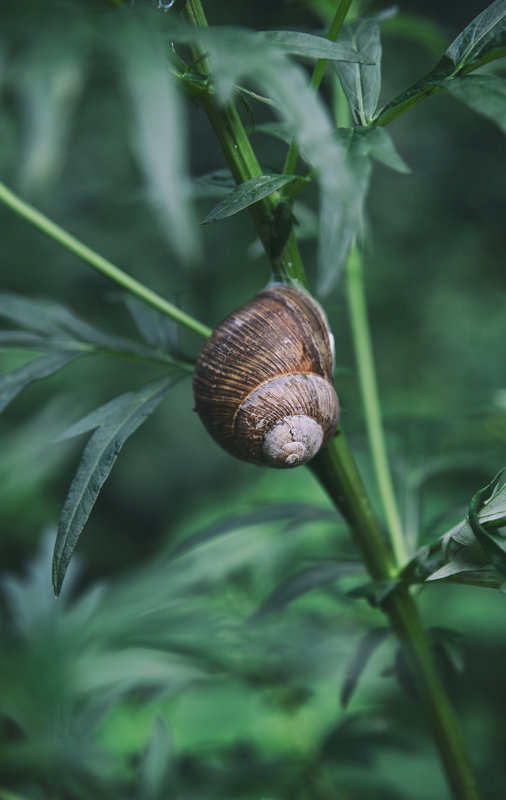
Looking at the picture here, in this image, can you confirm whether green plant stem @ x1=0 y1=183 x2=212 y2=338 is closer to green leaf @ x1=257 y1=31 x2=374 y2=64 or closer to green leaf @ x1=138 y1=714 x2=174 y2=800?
green leaf @ x1=257 y1=31 x2=374 y2=64

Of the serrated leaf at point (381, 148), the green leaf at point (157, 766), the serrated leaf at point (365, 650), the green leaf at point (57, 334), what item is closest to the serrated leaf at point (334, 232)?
the serrated leaf at point (381, 148)

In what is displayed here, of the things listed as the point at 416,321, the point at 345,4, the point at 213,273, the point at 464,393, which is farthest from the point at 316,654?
the point at 213,273

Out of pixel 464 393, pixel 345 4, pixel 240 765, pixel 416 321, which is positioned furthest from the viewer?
pixel 416 321

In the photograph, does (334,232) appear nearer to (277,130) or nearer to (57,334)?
A: (277,130)

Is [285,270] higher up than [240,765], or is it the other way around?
[285,270]

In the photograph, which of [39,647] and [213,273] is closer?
[39,647]

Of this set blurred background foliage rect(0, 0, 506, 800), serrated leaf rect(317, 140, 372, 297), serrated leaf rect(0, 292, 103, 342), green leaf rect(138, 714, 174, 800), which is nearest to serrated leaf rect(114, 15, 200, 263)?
blurred background foliage rect(0, 0, 506, 800)

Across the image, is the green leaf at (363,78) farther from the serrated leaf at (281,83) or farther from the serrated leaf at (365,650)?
the serrated leaf at (365,650)

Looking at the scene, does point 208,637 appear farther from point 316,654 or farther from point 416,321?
point 416,321

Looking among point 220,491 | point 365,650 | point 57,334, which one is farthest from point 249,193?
point 220,491
